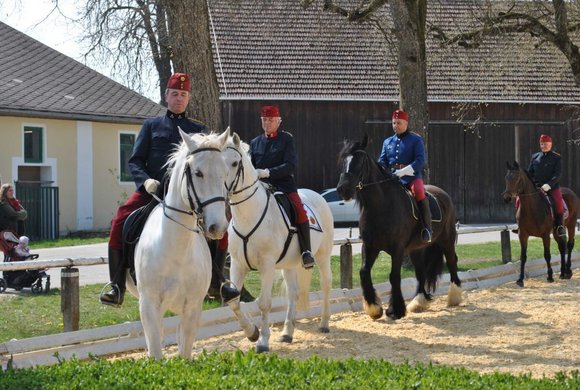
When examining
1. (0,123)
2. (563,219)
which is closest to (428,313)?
(563,219)

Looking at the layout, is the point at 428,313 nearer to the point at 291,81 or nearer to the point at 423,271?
the point at 423,271

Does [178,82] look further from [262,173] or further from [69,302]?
[69,302]

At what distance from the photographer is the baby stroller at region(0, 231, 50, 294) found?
15.7 meters

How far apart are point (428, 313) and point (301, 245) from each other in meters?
3.50

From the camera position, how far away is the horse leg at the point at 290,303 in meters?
12.1

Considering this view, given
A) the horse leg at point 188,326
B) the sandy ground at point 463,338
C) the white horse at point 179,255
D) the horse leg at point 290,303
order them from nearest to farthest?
the white horse at point 179,255 → the horse leg at point 188,326 → the sandy ground at point 463,338 → the horse leg at point 290,303

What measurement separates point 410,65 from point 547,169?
3.27 meters

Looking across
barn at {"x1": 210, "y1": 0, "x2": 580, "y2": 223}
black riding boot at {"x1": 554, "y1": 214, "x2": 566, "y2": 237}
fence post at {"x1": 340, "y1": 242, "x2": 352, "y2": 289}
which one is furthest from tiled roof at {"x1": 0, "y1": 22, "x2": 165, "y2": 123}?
black riding boot at {"x1": 554, "y1": 214, "x2": 566, "y2": 237}

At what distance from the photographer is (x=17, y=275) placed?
15891 mm

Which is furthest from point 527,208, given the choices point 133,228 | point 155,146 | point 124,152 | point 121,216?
point 124,152

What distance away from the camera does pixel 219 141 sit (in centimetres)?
809

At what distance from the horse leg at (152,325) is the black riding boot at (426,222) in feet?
21.9

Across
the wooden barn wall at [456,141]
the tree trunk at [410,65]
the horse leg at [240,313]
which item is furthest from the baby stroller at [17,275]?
the wooden barn wall at [456,141]

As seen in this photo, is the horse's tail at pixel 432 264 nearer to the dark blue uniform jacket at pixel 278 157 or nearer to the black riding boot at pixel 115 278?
the dark blue uniform jacket at pixel 278 157
